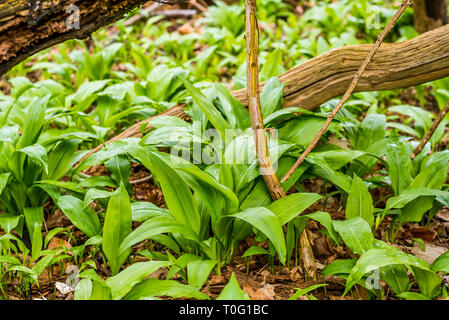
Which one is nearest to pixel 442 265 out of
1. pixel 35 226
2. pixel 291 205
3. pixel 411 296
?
pixel 411 296

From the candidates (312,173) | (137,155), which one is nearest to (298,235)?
(312,173)

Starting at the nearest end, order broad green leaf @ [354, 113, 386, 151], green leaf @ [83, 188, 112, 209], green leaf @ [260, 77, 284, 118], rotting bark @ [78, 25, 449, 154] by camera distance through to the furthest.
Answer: green leaf @ [83, 188, 112, 209] → rotting bark @ [78, 25, 449, 154] → green leaf @ [260, 77, 284, 118] → broad green leaf @ [354, 113, 386, 151]

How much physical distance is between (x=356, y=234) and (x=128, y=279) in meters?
0.95

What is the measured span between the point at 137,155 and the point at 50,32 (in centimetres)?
66

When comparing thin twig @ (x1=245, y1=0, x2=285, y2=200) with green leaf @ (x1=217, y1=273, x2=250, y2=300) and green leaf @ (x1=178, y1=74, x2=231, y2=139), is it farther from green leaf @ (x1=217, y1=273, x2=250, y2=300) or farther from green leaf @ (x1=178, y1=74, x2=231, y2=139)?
green leaf @ (x1=217, y1=273, x2=250, y2=300)

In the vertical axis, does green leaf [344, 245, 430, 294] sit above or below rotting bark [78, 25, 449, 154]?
below

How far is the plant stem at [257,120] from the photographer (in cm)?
179

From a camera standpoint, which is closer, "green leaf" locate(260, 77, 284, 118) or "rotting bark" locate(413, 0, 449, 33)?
"green leaf" locate(260, 77, 284, 118)

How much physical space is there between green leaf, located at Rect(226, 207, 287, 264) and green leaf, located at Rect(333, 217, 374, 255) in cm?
31

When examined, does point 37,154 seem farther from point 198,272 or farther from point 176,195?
point 198,272

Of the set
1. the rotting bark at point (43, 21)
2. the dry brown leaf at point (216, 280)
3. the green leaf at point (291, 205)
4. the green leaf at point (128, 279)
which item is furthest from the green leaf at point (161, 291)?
the rotting bark at point (43, 21)

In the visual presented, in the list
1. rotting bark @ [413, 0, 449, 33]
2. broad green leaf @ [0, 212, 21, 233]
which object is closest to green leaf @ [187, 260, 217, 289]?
broad green leaf @ [0, 212, 21, 233]

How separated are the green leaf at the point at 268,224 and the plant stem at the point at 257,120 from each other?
228mm

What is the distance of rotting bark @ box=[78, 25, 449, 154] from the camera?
241 cm
